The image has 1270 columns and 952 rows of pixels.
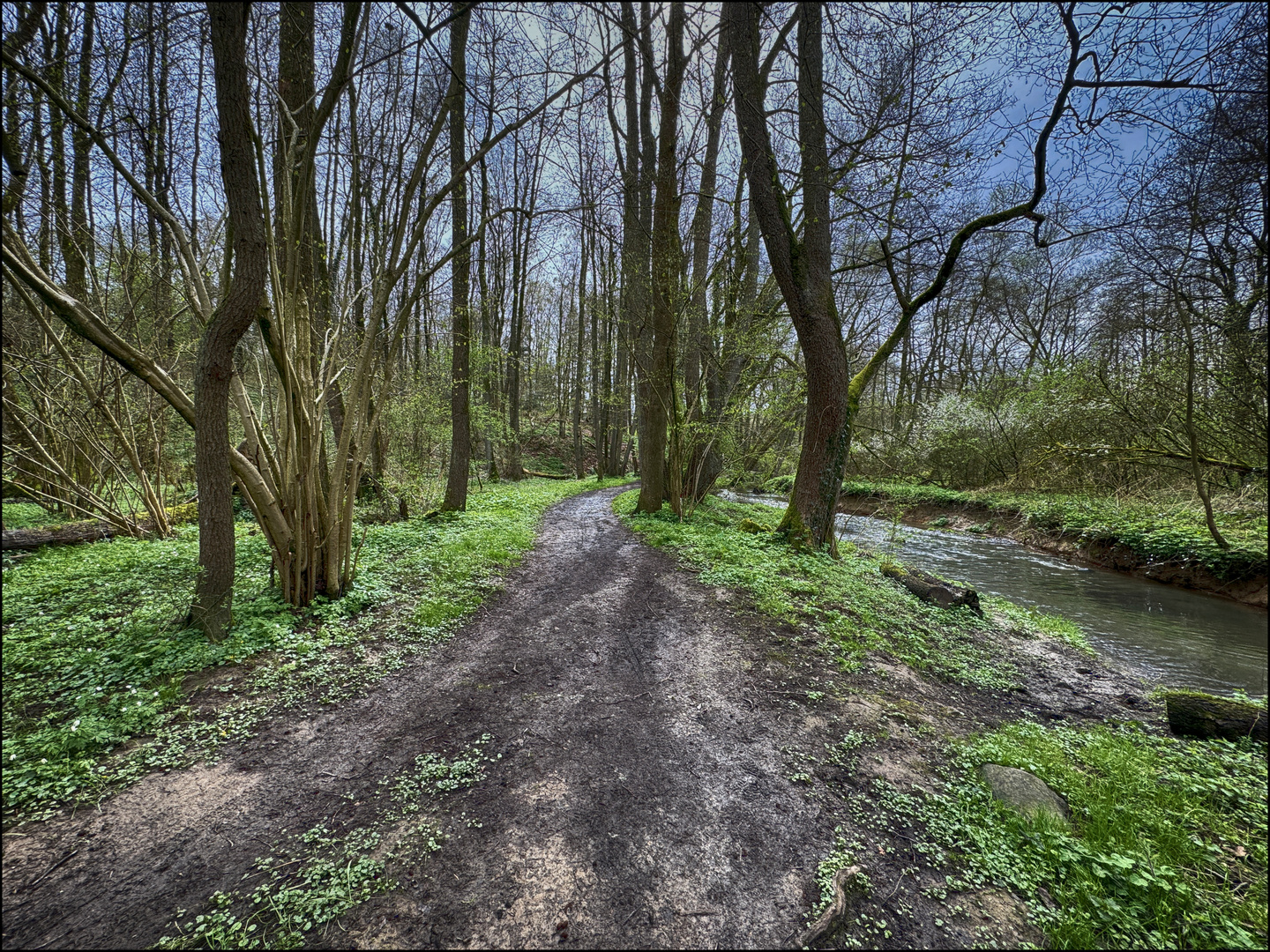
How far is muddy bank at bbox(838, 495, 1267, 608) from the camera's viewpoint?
19.6 ft

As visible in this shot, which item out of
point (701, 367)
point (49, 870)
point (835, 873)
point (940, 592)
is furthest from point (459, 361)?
point (835, 873)

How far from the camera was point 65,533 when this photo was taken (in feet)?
17.9

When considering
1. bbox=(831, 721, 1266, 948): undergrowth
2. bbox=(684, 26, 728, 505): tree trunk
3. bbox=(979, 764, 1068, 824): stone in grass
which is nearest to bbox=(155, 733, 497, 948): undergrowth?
bbox=(831, 721, 1266, 948): undergrowth

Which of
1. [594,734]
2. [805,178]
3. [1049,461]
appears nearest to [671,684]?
[594,734]

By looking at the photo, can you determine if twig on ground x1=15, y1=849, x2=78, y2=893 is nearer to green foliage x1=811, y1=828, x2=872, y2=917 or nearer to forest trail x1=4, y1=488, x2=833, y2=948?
forest trail x1=4, y1=488, x2=833, y2=948

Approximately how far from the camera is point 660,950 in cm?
159

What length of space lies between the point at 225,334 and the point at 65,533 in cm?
480

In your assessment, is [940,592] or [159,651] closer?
[159,651]

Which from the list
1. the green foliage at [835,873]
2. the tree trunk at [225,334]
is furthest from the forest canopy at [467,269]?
the green foliage at [835,873]

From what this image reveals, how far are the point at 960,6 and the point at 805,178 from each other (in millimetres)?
2516

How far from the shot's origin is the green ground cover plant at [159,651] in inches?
87.2

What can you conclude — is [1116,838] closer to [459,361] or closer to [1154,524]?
[1154,524]

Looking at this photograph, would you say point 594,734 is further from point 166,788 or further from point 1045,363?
point 1045,363

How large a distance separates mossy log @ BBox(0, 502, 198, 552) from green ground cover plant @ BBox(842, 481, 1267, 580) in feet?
35.3
